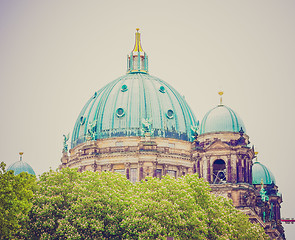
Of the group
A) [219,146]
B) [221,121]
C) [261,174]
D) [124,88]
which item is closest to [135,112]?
[124,88]

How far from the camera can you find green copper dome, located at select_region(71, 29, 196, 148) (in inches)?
4700

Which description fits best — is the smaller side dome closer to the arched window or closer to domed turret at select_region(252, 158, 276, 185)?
domed turret at select_region(252, 158, 276, 185)

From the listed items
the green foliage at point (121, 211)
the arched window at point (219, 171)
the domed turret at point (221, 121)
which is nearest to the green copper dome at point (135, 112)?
the domed turret at point (221, 121)

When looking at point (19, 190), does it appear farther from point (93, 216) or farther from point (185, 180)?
point (185, 180)

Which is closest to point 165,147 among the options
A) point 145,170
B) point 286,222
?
point 145,170

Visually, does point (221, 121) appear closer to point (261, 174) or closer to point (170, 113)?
point (170, 113)

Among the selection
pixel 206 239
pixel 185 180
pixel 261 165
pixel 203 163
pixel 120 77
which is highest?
pixel 120 77

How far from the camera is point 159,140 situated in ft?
388

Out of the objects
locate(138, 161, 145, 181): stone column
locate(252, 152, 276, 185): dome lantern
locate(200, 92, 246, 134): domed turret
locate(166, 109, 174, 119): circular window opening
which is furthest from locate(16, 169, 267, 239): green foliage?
locate(252, 152, 276, 185): dome lantern

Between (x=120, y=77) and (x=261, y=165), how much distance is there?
29.4 m

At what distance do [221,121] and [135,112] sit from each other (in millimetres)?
18006

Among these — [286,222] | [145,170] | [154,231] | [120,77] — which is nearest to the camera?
[154,231]

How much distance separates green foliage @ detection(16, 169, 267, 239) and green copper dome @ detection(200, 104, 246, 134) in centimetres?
2141

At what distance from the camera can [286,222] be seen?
158m
